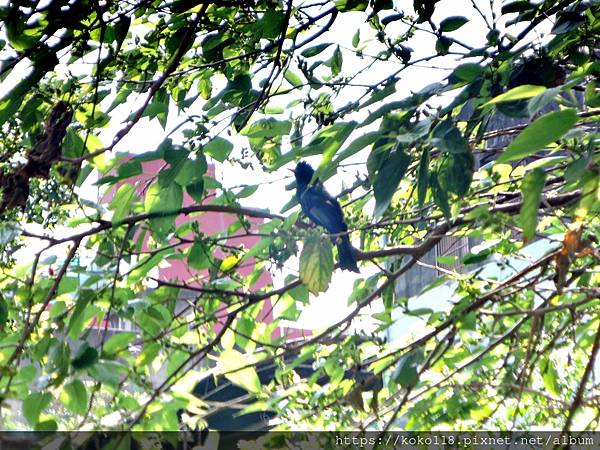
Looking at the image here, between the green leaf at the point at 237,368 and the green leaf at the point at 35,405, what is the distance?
0.46 meters

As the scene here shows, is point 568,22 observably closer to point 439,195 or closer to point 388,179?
point 439,195

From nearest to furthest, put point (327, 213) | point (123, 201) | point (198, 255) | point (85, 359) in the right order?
1. point (85, 359)
2. point (123, 201)
3. point (198, 255)
4. point (327, 213)

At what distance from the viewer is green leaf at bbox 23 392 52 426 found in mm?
1478

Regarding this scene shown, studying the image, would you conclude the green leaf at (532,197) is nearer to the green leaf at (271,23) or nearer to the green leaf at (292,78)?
the green leaf at (271,23)

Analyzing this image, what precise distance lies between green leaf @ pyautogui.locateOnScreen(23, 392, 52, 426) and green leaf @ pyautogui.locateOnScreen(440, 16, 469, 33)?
37.9 inches

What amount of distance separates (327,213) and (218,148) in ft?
1.35

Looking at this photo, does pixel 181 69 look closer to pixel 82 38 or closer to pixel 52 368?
pixel 82 38

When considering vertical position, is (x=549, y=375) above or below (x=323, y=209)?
below

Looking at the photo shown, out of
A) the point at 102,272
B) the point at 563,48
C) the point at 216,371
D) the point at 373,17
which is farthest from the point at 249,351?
the point at 563,48

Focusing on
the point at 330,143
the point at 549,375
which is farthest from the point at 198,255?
the point at 549,375

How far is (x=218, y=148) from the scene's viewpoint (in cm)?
170

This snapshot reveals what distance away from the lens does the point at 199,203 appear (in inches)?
67.0

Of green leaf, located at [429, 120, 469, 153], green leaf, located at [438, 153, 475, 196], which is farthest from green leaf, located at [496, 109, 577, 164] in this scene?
green leaf, located at [438, 153, 475, 196]

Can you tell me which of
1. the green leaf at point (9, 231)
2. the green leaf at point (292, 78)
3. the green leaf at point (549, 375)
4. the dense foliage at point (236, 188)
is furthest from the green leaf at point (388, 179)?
the green leaf at point (549, 375)
